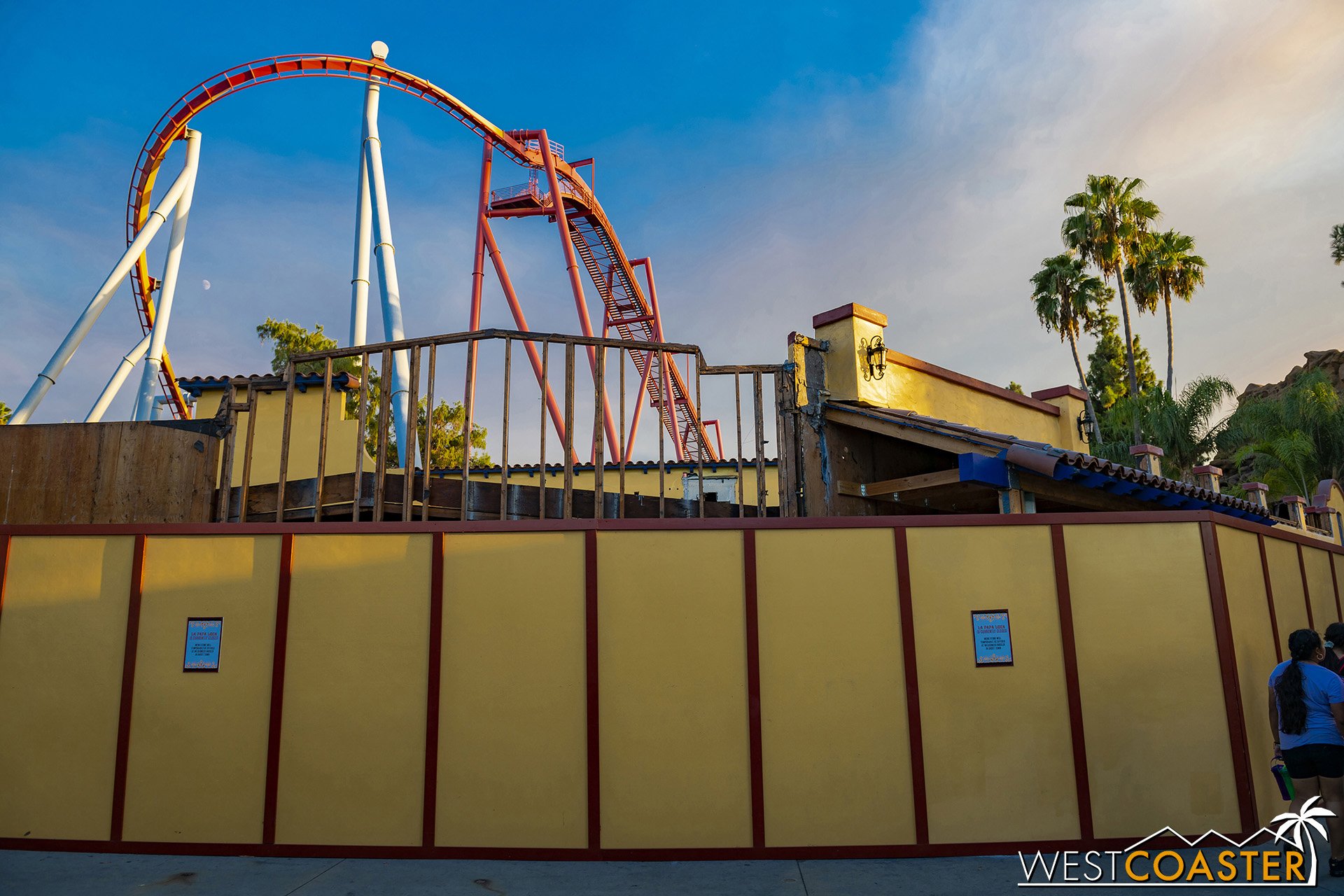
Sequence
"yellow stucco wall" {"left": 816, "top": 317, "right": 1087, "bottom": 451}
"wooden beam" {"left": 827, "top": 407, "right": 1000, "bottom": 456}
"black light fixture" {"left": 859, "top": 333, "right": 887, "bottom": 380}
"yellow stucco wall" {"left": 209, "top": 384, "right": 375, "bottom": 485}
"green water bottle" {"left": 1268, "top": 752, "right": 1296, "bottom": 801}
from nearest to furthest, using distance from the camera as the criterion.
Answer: "green water bottle" {"left": 1268, "top": 752, "right": 1296, "bottom": 801} → "wooden beam" {"left": 827, "top": 407, "right": 1000, "bottom": 456} → "yellow stucco wall" {"left": 816, "top": 317, "right": 1087, "bottom": 451} → "black light fixture" {"left": 859, "top": 333, "right": 887, "bottom": 380} → "yellow stucco wall" {"left": 209, "top": 384, "right": 375, "bottom": 485}

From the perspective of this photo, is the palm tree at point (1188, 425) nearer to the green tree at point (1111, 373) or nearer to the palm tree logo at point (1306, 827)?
the green tree at point (1111, 373)

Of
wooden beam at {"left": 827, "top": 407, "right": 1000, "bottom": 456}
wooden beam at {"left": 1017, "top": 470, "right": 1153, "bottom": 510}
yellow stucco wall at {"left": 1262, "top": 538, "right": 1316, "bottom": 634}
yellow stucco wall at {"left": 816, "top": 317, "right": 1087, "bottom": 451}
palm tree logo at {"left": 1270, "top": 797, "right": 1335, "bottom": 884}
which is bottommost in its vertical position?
palm tree logo at {"left": 1270, "top": 797, "right": 1335, "bottom": 884}

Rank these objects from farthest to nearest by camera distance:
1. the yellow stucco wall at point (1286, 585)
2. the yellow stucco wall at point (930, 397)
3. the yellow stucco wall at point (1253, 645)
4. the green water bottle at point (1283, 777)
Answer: the yellow stucco wall at point (930, 397)
the yellow stucco wall at point (1286, 585)
the yellow stucco wall at point (1253, 645)
the green water bottle at point (1283, 777)

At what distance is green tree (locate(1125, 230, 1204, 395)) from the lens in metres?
30.2

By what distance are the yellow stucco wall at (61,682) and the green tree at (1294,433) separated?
2547 centimetres

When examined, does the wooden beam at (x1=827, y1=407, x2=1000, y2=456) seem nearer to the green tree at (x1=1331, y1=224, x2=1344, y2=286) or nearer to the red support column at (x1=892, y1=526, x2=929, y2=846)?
the red support column at (x1=892, y1=526, x2=929, y2=846)

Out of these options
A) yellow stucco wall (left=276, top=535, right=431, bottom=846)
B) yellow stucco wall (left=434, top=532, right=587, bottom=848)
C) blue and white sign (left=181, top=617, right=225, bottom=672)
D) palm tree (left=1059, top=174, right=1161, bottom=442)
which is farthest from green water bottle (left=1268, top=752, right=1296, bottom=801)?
palm tree (left=1059, top=174, right=1161, bottom=442)

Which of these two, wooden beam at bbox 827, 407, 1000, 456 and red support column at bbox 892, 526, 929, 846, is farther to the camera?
wooden beam at bbox 827, 407, 1000, 456

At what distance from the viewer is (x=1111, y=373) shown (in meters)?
36.5

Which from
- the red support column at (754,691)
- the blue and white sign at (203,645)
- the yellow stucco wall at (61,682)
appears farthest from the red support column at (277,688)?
the red support column at (754,691)

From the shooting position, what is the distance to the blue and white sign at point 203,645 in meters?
6.74

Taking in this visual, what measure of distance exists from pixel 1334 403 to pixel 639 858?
26036 mm

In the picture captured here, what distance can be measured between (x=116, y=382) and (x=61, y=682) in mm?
14149

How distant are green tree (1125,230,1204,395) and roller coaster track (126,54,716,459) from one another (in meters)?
16.7
